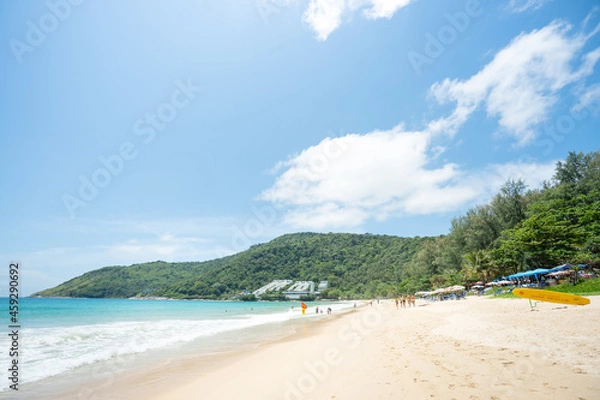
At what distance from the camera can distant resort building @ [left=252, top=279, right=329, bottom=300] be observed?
131750 mm

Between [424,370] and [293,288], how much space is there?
135782 mm

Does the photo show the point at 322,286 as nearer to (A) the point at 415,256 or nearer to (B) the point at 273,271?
(B) the point at 273,271

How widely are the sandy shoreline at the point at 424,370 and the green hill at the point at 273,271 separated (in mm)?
111584

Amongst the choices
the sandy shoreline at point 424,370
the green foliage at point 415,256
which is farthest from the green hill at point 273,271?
the sandy shoreline at point 424,370

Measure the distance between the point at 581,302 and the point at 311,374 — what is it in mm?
14068

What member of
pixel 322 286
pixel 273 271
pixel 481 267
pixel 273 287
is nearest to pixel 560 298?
pixel 481 267

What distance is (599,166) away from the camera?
43656 millimetres

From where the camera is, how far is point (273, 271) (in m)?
150

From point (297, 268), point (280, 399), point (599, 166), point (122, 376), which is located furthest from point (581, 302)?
point (297, 268)

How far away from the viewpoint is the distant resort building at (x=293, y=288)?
13175 centimetres

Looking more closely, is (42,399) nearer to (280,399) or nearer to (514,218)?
(280,399)

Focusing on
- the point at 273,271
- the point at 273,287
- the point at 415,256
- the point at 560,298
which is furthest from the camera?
the point at 273,271

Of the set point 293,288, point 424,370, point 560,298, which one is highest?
point 424,370

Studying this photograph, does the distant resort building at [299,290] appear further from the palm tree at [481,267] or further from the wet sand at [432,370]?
the wet sand at [432,370]
